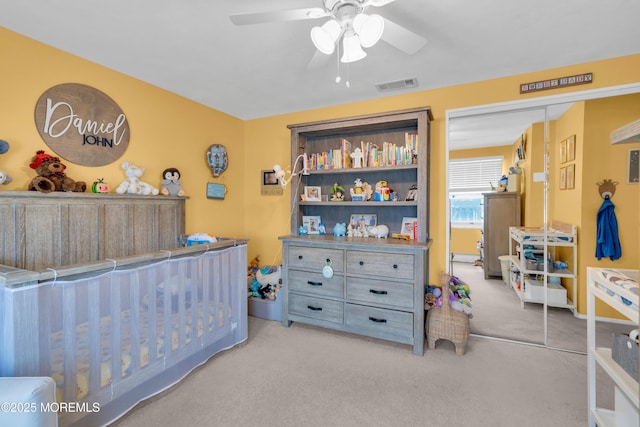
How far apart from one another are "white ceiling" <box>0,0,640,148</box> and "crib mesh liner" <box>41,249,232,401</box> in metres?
1.52

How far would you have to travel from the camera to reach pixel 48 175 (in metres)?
1.99

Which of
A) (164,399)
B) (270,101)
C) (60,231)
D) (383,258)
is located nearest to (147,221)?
(60,231)

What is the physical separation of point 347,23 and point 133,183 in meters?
2.10

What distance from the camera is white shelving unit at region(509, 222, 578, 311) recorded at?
96.0 inches

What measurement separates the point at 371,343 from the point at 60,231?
2539 millimetres

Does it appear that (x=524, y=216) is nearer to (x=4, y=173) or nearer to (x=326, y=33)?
(x=326, y=33)

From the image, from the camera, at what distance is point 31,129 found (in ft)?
6.50

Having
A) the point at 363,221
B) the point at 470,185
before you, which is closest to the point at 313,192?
the point at 363,221

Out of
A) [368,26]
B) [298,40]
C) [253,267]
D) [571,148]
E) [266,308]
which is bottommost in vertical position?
[266,308]

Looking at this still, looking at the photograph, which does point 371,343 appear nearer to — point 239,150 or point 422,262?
point 422,262

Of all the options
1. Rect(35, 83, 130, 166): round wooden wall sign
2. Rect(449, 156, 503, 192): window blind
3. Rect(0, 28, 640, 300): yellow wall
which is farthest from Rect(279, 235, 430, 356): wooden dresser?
Rect(35, 83, 130, 166): round wooden wall sign

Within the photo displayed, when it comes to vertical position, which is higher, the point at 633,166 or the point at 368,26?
the point at 368,26

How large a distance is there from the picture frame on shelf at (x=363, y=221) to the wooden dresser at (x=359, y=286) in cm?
43

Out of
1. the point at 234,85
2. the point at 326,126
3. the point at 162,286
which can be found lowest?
the point at 162,286
